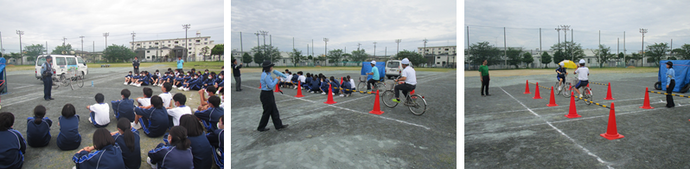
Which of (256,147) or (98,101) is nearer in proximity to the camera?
(98,101)

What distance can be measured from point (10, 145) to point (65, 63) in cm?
120

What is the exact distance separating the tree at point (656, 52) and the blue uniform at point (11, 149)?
11771 mm

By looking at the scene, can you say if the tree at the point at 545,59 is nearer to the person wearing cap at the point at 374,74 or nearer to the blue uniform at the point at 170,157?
the person wearing cap at the point at 374,74

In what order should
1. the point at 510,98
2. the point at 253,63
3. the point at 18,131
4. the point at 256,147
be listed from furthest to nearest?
the point at 510,98 < the point at 253,63 < the point at 256,147 < the point at 18,131

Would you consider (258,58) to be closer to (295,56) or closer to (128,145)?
(295,56)

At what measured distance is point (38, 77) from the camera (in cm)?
335

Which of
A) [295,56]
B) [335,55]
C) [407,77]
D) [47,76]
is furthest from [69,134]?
[335,55]

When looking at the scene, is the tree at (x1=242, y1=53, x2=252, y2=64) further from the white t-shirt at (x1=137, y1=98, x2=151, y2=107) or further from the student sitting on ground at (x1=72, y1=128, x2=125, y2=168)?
the student sitting on ground at (x1=72, y1=128, x2=125, y2=168)

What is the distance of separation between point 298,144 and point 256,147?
550 millimetres

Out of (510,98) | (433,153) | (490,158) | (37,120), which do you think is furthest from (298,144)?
(510,98)

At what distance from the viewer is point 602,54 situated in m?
7.07

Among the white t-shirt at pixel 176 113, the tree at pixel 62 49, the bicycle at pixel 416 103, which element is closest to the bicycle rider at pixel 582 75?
the bicycle at pixel 416 103

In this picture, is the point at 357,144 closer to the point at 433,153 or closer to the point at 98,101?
the point at 433,153

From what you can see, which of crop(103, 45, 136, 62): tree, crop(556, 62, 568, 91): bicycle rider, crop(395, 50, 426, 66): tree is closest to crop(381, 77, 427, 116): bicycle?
crop(395, 50, 426, 66): tree
